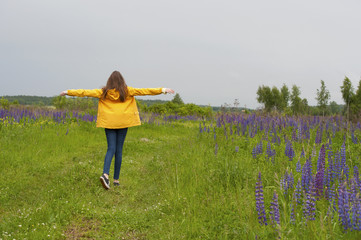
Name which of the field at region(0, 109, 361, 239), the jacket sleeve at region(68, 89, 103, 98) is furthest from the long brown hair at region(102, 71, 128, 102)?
the field at region(0, 109, 361, 239)

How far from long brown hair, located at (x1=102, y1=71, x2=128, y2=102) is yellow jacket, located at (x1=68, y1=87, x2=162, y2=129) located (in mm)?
78

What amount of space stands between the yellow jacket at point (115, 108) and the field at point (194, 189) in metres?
1.44

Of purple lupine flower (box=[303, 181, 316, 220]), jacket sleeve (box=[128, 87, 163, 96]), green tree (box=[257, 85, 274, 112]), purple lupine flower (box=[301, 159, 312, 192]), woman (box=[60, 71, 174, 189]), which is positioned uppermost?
green tree (box=[257, 85, 274, 112])

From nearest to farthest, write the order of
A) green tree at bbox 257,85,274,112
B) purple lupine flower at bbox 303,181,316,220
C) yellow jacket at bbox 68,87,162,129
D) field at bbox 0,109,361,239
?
purple lupine flower at bbox 303,181,316,220
field at bbox 0,109,361,239
yellow jacket at bbox 68,87,162,129
green tree at bbox 257,85,274,112

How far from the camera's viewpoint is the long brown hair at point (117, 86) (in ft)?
20.6

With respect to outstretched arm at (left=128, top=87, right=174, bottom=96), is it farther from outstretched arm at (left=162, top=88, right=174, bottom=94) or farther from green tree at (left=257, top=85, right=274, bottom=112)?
green tree at (left=257, top=85, right=274, bottom=112)

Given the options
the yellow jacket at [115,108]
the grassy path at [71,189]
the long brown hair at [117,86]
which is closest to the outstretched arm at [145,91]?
the yellow jacket at [115,108]

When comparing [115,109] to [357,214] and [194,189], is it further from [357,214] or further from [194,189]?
[357,214]

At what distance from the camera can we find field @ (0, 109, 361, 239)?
11.2 feet

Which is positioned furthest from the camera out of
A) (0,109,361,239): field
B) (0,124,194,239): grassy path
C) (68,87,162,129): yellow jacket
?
(68,87,162,129): yellow jacket

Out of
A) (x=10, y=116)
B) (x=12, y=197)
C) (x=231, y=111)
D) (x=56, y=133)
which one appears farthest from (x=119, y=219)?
(x=10, y=116)

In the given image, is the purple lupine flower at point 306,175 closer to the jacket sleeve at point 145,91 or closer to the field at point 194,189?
the field at point 194,189

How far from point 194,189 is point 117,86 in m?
2.73

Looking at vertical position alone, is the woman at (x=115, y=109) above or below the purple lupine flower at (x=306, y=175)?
above
